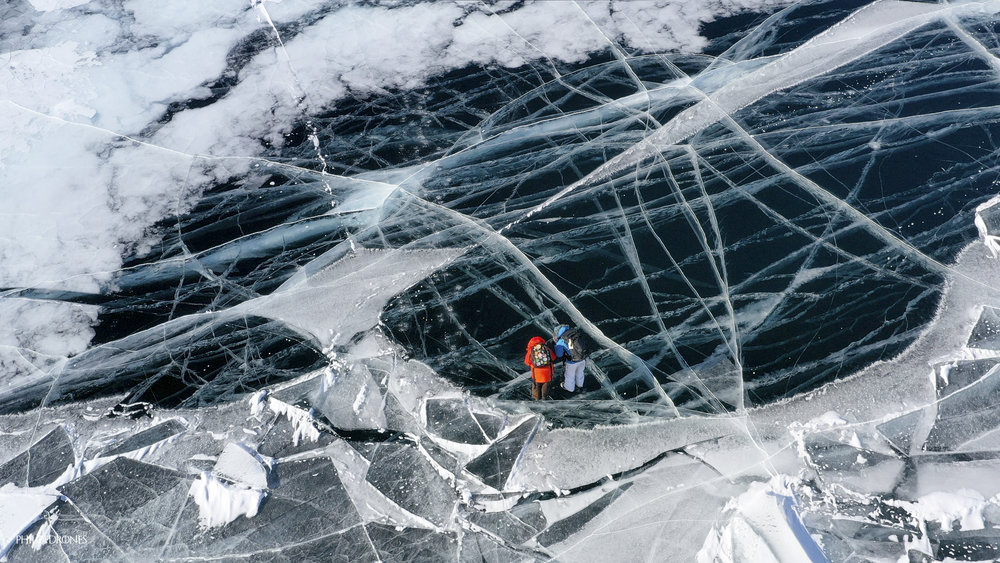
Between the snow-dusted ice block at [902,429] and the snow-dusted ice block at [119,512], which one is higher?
the snow-dusted ice block at [902,429]

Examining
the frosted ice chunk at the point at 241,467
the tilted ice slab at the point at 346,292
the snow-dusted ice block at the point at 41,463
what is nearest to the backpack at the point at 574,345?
the tilted ice slab at the point at 346,292

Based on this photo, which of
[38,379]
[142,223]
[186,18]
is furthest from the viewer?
[186,18]

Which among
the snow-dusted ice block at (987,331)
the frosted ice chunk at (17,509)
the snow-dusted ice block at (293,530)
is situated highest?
the snow-dusted ice block at (987,331)

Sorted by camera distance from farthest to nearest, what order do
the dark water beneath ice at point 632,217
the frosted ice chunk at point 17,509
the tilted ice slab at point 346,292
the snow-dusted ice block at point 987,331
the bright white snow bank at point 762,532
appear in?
the tilted ice slab at point 346,292, the dark water beneath ice at point 632,217, the snow-dusted ice block at point 987,331, the frosted ice chunk at point 17,509, the bright white snow bank at point 762,532

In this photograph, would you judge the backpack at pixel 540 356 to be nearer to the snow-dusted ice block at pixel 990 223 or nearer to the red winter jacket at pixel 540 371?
the red winter jacket at pixel 540 371

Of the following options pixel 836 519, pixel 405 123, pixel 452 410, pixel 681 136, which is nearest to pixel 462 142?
pixel 405 123

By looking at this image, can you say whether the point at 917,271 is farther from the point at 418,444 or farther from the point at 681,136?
the point at 418,444

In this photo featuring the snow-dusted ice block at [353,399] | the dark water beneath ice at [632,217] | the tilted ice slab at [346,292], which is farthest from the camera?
the tilted ice slab at [346,292]

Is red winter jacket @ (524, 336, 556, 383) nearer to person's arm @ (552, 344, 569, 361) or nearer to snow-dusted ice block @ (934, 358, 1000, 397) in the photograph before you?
person's arm @ (552, 344, 569, 361)
